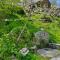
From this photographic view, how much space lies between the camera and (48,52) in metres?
6.52

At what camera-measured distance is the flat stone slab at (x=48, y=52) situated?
247 inches

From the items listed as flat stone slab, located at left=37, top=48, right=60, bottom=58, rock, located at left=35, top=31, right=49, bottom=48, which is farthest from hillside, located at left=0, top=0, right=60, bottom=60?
flat stone slab, located at left=37, top=48, right=60, bottom=58

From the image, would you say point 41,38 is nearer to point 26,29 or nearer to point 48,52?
point 48,52

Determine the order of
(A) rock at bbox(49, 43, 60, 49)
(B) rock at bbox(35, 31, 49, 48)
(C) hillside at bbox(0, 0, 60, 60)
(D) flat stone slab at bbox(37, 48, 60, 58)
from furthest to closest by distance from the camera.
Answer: (A) rock at bbox(49, 43, 60, 49) < (B) rock at bbox(35, 31, 49, 48) < (D) flat stone slab at bbox(37, 48, 60, 58) < (C) hillside at bbox(0, 0, 60, 60)

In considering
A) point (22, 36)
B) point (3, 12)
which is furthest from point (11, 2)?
point (22, 36)

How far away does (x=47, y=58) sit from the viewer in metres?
6.05

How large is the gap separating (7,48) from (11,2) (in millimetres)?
3072

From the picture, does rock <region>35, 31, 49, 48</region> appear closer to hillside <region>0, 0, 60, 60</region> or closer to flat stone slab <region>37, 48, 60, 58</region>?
hillside <region>0, 0, 60, 60</region>

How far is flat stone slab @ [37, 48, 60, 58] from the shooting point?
6.28m

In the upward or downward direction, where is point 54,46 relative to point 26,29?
downward

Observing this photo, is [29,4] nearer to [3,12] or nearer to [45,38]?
[3,12]

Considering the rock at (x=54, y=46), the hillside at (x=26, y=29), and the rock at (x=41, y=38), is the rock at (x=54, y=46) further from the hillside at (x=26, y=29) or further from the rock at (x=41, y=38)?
the rock at (x=41, y=38)

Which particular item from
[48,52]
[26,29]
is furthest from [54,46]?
[26,29]

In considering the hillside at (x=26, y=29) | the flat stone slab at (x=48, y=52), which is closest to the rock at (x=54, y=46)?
the hillside at (x=26, y=29)
